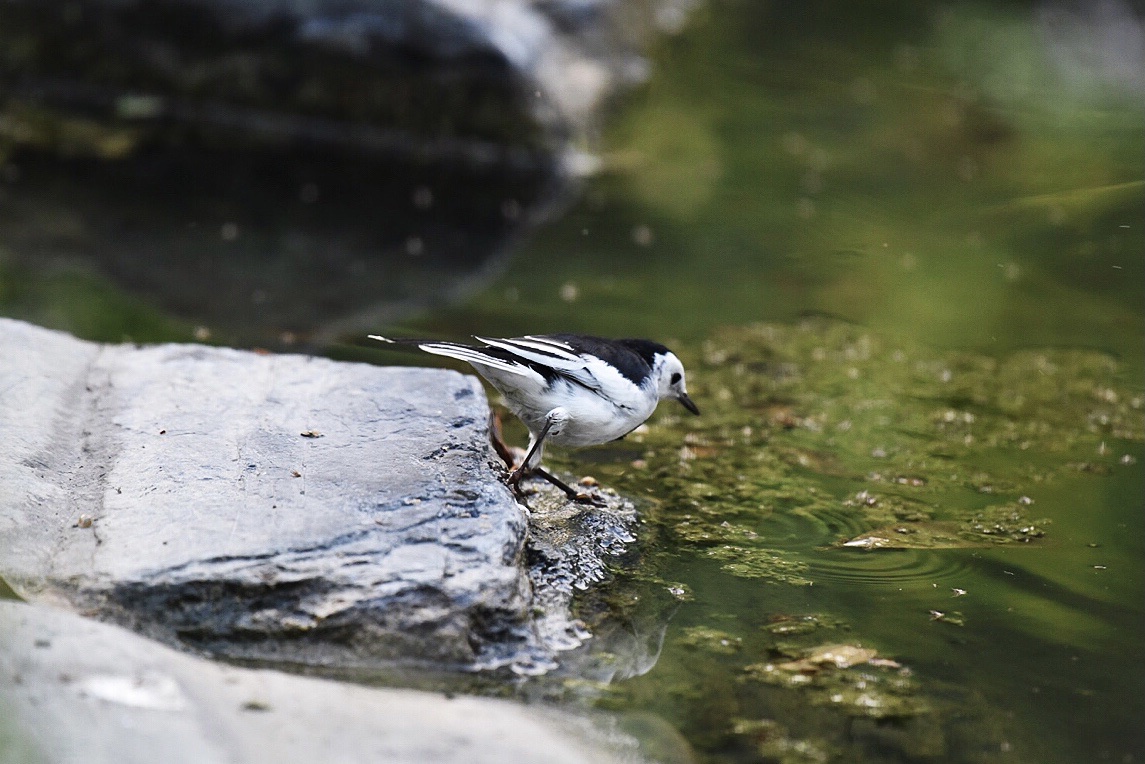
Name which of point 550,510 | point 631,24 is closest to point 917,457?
point 550,510

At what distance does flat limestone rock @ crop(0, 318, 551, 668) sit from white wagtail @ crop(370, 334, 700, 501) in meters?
0.20

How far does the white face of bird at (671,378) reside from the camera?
5.11 m

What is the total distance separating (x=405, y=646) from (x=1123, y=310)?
5709 mm

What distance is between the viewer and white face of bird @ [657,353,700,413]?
16.8ft

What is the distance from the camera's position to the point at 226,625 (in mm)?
3621

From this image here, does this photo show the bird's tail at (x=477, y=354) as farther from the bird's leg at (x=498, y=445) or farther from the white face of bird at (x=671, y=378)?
the white face of bird at (x=671, y=378)

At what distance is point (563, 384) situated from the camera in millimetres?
4531

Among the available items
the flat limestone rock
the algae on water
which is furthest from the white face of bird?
the flat limestone rock

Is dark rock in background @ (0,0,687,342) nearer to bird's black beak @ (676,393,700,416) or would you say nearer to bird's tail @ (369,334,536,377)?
bird's black beak @ (676,393,700,416)

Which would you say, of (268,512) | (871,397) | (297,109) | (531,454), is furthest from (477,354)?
(297,109)

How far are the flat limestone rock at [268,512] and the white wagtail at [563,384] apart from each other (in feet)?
0.67

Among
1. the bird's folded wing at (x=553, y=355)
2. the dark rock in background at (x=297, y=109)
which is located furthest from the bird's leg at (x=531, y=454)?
the dark rock in background at (x=297, y=109)

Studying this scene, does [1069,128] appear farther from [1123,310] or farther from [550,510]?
[550,510]

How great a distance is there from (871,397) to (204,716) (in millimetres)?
4076
